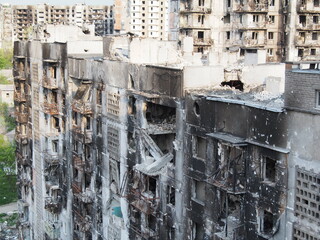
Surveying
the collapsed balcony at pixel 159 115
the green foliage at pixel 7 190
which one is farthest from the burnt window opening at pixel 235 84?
the green foliage at pixel 7 190

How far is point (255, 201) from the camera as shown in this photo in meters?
28.0

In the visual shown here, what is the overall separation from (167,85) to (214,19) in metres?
47.9

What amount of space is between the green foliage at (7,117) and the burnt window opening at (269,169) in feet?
282

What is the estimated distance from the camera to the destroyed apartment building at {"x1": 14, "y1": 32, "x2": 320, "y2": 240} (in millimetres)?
26047

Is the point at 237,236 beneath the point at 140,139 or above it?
beneath

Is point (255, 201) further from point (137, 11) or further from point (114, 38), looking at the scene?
point (137, 11)

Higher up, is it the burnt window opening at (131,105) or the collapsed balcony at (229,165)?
the burnt window opening at (131,105)

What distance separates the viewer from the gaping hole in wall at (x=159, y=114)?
1474 inches

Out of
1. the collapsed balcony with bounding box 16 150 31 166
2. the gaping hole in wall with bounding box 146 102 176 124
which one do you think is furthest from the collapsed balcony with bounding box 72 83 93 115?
the collapsed balcony with bounding box 16 150 31 166

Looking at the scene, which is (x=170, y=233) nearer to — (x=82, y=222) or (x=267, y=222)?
(x=267, y=222)

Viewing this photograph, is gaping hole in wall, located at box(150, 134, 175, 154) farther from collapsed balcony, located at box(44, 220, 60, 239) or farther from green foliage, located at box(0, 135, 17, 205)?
green foliage, located at box(0, 135, 17, 205)

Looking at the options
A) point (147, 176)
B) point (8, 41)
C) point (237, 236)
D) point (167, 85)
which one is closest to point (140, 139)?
point (147, 176)

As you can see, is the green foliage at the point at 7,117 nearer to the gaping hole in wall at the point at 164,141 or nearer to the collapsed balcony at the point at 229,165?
the gaping hole in wall at the point at 164,141

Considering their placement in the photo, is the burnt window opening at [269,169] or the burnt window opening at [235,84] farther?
the burnt window opening at [235,84]
